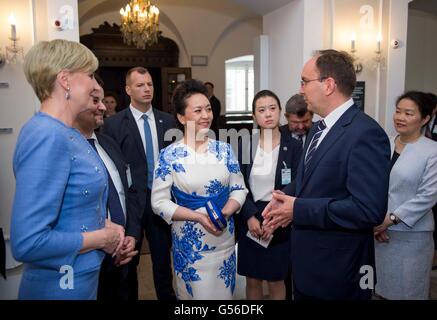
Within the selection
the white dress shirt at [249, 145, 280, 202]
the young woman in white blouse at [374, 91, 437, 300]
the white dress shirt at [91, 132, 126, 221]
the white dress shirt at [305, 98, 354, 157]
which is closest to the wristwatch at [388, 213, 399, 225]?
the young woman in white blouse at [374, 91, 437, 300]

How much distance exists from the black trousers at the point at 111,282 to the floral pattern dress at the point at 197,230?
341mm

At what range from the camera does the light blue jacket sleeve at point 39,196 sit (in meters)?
1.28

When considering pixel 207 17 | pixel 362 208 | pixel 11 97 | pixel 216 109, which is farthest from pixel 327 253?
pixel 207 17

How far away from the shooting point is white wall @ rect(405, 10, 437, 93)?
7.98m

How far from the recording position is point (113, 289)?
7.07 feet

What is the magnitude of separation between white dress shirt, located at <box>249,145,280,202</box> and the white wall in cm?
650

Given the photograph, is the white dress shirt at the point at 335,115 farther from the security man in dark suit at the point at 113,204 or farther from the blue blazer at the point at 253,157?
the security man in dark suit at the point at 113,204

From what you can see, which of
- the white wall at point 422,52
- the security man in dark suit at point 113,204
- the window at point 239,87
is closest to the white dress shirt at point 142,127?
the security man in dark suit at point 113,204

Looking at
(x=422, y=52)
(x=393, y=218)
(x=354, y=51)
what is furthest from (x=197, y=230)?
(x=422, y=52)

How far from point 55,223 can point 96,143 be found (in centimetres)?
96

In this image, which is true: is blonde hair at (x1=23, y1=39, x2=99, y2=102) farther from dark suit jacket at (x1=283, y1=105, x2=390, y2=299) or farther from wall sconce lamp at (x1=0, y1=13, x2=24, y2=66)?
wall sconce lamp at (x1=0, y1=13, x2=24, y2=66)

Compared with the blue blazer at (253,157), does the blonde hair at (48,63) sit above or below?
above

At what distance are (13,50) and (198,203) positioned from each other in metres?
2.48

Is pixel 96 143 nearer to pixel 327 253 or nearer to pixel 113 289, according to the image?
pixel 113 289
